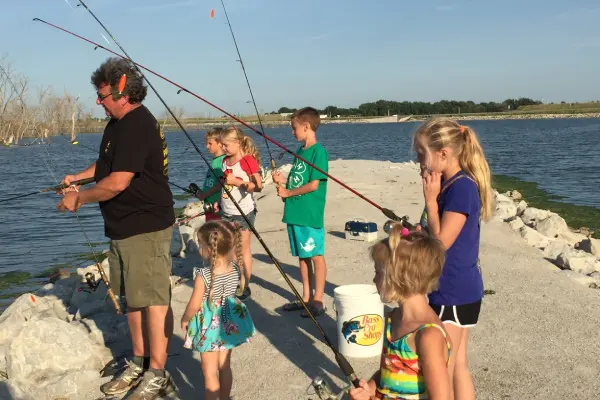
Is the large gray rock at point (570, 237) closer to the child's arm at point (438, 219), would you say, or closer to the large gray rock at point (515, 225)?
the large gray rock at point (515, 225)

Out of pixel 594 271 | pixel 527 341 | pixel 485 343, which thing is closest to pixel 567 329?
pixel 527 341

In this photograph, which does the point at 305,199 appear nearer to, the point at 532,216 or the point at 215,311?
the point at 215,311

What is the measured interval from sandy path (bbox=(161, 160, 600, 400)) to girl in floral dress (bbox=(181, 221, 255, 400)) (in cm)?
57

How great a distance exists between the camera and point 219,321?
3738 mm

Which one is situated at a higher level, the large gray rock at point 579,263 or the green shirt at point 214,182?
the green shirt at point 214,182

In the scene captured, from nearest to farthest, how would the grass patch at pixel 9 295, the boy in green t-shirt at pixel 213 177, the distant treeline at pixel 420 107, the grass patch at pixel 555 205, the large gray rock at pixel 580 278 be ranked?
the boy in green t-shirt at pixel 213 177 < the large gray rock at pixel 580 278 < the grass patch at pixel 9 295 < the grass patch at pixel 555 205 < the distant treeline at pixel 420 107

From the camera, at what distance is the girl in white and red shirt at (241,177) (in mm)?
6043

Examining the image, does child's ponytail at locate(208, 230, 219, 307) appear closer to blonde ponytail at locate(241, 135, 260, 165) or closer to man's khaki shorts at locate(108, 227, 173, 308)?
man's khaki shorts at locate(108, 227, 173, 308)

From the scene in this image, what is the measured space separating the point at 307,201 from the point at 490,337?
5.97ft

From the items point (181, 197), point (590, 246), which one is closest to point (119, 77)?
point (590, 246)

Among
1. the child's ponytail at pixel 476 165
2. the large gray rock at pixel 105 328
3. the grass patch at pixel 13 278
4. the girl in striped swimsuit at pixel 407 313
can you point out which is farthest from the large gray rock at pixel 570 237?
the girl in striped swimsuit at pixel 407 313

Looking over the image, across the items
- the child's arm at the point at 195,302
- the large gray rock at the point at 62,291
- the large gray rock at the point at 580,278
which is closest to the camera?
the child's arm at the point at 195,302

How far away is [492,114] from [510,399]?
482ft

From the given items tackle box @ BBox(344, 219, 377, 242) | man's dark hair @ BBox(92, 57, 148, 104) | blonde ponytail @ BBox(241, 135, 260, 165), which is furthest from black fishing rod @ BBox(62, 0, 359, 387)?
tackle box @ BBox(344, 219, 377, 242)
